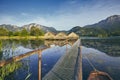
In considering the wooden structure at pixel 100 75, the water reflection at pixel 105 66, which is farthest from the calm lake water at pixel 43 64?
the wooden structure at pixel 100 75

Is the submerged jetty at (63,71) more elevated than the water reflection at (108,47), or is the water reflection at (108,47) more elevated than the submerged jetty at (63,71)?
the submerged jetty at (63,71)

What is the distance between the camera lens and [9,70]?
11.3m

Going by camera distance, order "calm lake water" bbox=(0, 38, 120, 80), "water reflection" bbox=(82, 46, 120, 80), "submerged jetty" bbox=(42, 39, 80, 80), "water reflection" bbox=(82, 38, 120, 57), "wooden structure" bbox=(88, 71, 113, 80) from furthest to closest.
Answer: "water reflection" bbox=(82, 38, 120, 57)
"water reflection" bbox=(82, 46, 120, 80)
"calm lake water" bbox=(0, 38, 120, 80)
"wooden structure" bbox=(88, 71, 113, 80)
"submerged jetty" bbox=(42, 39, 80, 80)

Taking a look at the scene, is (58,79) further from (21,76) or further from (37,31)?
(37,31)

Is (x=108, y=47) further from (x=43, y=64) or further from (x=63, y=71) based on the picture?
(x=63, y=71)

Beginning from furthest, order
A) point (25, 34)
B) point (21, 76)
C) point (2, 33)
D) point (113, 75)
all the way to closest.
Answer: point (2, 33) < point (25, 34) < point (113, 75) < point (21, 76)

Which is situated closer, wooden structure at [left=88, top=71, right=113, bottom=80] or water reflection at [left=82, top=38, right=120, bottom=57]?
wooden structure at [left=88, top=71, right=113, bottom=80]

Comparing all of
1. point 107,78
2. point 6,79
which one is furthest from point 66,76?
point 6,79

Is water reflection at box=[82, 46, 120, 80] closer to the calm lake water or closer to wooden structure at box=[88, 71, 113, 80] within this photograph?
the calm lake water

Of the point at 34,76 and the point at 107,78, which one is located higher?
the point at 107,78

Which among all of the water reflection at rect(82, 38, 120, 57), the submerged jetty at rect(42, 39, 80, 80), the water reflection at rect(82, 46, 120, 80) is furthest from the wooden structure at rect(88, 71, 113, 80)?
the water reflection at rect(82, 38, 120, 57)

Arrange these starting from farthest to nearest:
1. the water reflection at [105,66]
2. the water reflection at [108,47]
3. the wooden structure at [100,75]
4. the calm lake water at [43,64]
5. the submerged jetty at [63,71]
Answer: the water reflection at [108,47] < the water reflection at [105,66] < the calm lake water at [43,64] < the wooden structure at [100,75] < the submerged jetty at [63,71]

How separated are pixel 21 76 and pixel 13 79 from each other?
153 centimetres

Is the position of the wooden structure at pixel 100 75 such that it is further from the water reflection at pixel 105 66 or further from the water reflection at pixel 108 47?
the water reflection at pixel 108 47
